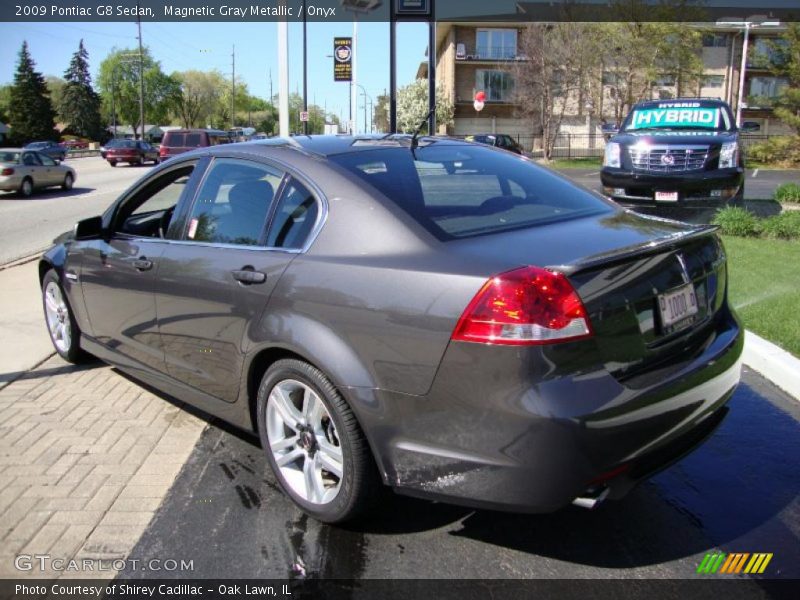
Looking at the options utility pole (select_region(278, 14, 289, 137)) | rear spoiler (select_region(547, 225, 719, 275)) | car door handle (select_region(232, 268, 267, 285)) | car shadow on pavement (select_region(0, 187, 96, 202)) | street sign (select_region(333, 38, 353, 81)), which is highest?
street sign (select_region(333, 38, 353, 81))

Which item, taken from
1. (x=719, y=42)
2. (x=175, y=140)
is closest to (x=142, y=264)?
(x=175, y=140)

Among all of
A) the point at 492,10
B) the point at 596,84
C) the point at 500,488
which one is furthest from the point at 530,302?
the point at 492,10

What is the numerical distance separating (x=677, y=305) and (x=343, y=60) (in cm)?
3689

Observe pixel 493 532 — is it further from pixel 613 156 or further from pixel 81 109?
pixel 81 109

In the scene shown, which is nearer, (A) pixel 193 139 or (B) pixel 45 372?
(B) pixel 45 372

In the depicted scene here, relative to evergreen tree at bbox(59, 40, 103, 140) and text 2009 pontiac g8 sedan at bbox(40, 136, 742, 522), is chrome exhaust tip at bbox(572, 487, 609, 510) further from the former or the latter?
evergreen tree at bbox(59, 40, 103, 140)

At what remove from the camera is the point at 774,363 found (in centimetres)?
466

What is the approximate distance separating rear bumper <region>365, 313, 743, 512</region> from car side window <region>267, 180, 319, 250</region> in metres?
0.93

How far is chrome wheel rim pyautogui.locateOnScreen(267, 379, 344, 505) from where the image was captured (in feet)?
9.80

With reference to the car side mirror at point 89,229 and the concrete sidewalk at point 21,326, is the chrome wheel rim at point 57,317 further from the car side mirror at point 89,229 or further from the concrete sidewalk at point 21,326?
the car side mirror at point 89,229

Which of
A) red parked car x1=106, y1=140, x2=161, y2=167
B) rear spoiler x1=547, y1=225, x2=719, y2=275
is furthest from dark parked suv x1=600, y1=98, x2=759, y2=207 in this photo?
red parked car x1=106, y1=140, x2=161, y2=167

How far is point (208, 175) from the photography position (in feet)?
12.5

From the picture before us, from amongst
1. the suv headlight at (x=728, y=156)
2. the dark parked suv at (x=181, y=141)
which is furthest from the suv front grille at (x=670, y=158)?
the dark parked suv at (x=181, y=141)

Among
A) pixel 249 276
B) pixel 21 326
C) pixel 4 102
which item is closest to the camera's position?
pixel 249 276
